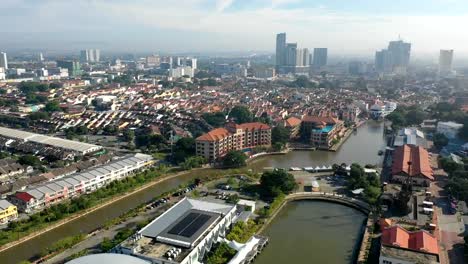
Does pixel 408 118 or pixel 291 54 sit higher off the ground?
pixel 291 54

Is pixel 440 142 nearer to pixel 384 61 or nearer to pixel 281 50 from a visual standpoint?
pixel 281 50

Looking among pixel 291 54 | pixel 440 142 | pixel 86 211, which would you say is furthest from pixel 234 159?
pixel 291 54

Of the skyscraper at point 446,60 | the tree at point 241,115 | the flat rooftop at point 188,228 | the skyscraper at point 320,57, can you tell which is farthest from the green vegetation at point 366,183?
the skyscraper at point 320,57

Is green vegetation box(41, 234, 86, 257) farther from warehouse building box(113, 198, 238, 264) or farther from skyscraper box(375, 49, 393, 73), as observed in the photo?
skyscraper box(375, 49, 393, 73)

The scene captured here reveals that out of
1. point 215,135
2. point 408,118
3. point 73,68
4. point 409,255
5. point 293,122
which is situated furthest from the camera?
point 73,68

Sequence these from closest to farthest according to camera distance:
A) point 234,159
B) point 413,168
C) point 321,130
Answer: point 413,168 < point 234,159 < point 321,130

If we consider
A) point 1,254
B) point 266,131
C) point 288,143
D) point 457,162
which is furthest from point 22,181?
point 457,162

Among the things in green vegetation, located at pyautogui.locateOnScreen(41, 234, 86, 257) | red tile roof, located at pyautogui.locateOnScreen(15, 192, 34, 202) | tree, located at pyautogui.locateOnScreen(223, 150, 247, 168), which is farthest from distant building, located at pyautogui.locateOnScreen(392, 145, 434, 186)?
red tile roof, located at pyautogui.locateOnScreen(15, 192, 34, 202)
